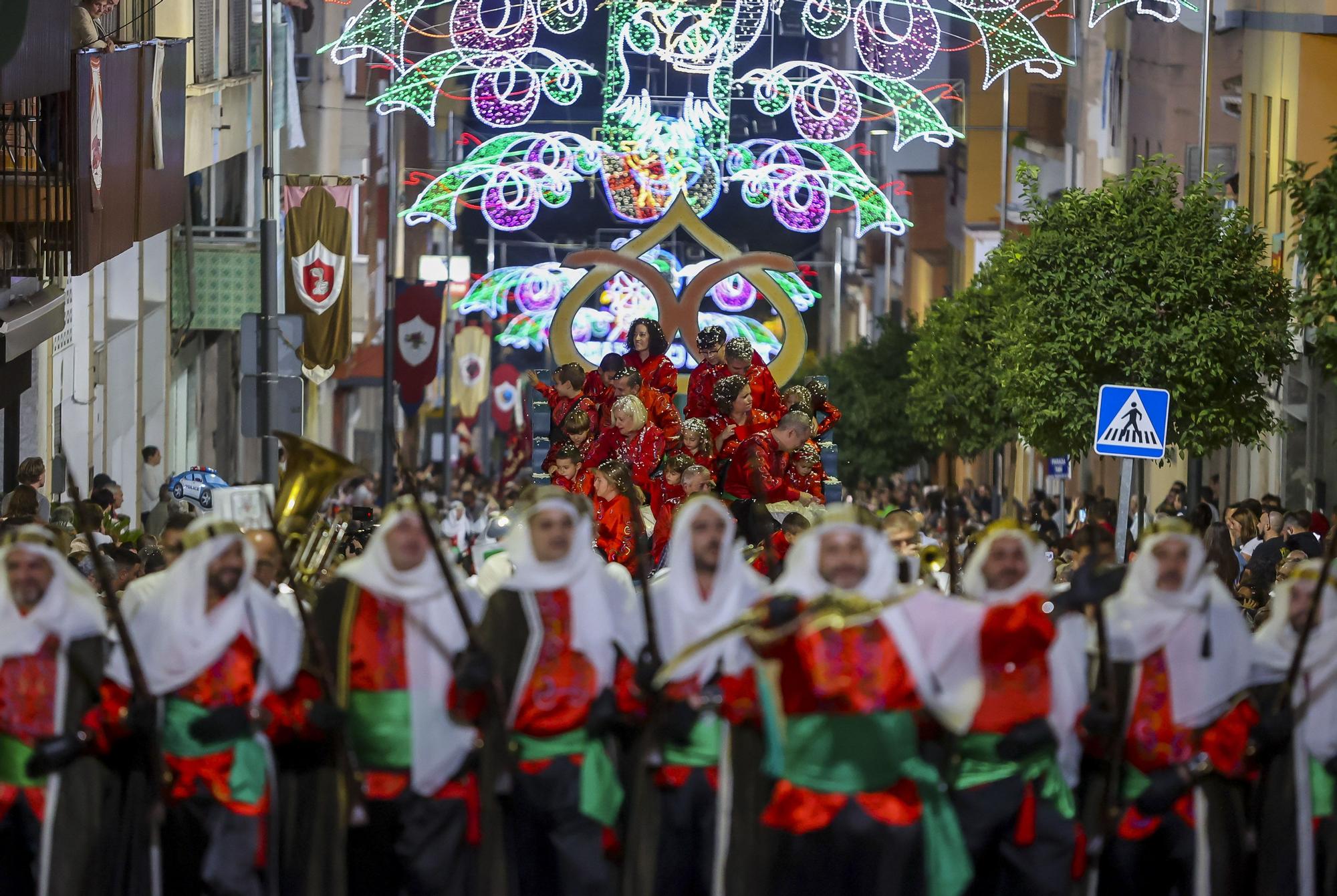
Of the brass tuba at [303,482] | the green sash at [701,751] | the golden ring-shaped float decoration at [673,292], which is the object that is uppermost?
the golden ring-shaped float decoration at [673,292]

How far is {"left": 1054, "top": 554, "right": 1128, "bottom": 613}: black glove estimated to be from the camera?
936cm

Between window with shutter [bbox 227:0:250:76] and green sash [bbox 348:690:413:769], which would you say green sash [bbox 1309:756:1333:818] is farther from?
window with shutter [bbox 227:0:250:76]

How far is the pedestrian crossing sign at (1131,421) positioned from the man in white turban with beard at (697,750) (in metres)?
9.37

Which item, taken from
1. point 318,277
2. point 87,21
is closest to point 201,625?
point 87,21

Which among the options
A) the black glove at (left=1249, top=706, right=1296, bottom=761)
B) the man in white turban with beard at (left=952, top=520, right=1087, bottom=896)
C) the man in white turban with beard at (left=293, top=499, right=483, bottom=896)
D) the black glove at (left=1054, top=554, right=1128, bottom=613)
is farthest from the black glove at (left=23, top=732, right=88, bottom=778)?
the black glove at (left=1249, top=706, right=1296, bottom=761)

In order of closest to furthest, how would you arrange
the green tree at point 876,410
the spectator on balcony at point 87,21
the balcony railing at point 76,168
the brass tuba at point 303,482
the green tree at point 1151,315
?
the brass tuba at point 303,482
the balcony railing at point 76,168
the spectator on balcony at point 87,21
the green tree at point 1151,315
the green tree at point 876,410

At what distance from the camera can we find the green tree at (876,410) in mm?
49469

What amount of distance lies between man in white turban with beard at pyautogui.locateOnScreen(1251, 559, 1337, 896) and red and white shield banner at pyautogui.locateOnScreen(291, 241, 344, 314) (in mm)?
18741

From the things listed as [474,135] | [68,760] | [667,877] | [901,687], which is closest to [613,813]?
[667,877]

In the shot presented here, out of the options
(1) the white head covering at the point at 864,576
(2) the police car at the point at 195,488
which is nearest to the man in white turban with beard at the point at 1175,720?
(1) the white head covering at the point at 864,576

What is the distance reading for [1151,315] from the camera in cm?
2383

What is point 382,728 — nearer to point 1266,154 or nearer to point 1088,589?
point 1088,589

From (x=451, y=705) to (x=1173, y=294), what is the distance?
14.9 meters

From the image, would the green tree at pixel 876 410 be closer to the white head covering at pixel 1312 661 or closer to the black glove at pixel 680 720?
the white head covering at pixel 1312 661
